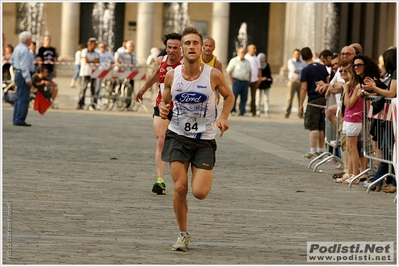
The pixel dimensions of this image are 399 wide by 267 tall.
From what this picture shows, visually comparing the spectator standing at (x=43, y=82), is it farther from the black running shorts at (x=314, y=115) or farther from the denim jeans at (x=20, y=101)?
the black running shorts at (x=314, y=115)

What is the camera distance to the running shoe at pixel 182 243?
790cm

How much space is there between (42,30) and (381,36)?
17.5 metres

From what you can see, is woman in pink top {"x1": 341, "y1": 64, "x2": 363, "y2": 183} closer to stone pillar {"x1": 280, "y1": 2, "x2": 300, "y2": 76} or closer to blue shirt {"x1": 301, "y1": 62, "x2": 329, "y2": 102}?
blue shirt {"x1": 301, "y1": 62, "x2": 329, "y2": 102}

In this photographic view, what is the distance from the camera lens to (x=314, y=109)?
54.4 feet

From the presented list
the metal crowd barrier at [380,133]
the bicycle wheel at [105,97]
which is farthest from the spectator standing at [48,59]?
the metal crowd barrier at [380,133]

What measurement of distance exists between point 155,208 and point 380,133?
3.31 metres

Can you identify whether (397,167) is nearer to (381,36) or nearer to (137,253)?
(137,253)

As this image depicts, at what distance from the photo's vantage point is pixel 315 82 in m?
15.5

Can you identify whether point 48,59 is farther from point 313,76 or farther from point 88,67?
point 313,76

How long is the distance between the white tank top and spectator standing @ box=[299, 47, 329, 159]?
26.4 feet

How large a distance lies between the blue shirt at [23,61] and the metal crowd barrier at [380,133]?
918cm

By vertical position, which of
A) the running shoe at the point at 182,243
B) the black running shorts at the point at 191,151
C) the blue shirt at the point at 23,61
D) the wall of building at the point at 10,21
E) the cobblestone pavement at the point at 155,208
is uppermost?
the wall of building at the point at 10,21

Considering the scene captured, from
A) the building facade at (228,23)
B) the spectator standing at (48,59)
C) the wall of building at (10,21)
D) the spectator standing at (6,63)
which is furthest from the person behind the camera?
the building facade at (228,23)

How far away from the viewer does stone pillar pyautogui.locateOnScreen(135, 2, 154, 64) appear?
50500mm
